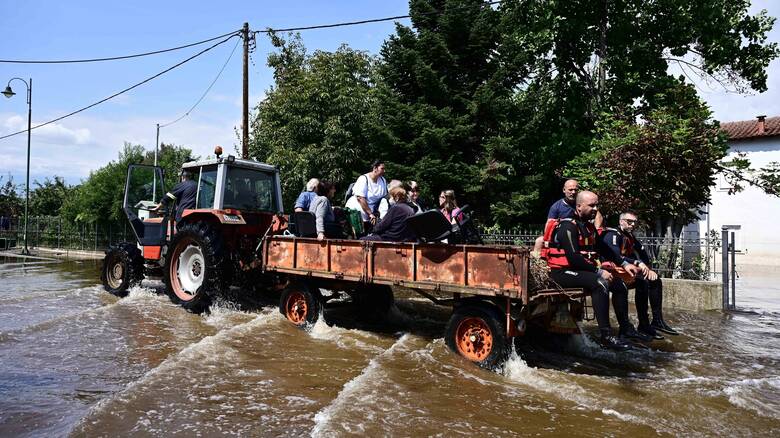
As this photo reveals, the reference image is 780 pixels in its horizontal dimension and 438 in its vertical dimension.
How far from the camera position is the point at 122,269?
10.2m

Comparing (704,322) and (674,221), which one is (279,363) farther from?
(674,221)

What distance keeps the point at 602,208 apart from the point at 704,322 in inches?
160

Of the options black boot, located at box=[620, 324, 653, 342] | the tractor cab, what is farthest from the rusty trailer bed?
black boot, located at box=[620, 324, 653, 342]

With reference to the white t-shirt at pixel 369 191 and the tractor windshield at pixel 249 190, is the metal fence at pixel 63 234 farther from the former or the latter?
the white t-shirt at pixel 369 191

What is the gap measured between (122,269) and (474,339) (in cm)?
742

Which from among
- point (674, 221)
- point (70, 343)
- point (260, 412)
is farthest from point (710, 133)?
point (70, 343)

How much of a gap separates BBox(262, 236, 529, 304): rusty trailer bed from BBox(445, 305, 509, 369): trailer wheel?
292 millimetres

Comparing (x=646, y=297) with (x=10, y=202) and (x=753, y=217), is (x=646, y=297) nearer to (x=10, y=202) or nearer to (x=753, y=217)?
(x=753, y=217)

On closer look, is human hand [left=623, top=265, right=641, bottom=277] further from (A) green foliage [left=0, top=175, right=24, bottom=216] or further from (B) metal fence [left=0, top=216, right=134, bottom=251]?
(A) green foliage [left=0, top=175, right=24, bottom=216]

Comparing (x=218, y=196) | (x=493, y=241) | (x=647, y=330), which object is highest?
(x=218, y=196)

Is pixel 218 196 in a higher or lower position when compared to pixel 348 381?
higher

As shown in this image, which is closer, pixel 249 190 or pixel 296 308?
pixel 296 308

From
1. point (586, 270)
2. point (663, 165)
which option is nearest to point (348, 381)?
point (586, 270)

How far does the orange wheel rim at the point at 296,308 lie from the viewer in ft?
24.9
